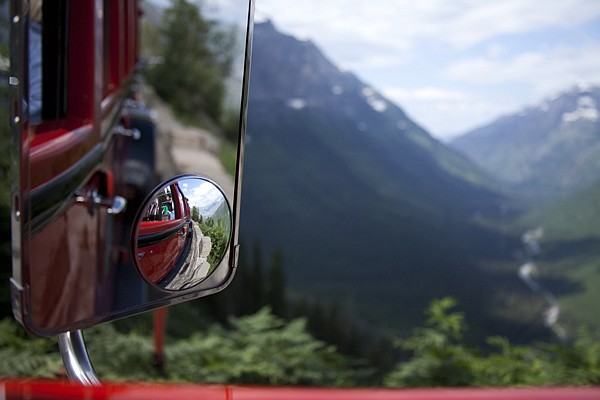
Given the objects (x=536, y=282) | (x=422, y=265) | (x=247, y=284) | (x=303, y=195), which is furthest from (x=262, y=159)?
(x=247, y=284)

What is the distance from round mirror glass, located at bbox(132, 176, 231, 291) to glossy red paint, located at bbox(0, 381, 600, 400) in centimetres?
16

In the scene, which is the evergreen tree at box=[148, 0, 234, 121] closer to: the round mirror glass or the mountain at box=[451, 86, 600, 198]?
the round mirror glass

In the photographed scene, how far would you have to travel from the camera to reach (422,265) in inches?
3346

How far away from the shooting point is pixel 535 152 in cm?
11319

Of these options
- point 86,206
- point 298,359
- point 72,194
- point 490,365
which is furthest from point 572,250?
point 72,194

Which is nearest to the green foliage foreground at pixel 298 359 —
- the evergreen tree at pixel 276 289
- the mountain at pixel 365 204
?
the evergreen tree at pixel 276 289

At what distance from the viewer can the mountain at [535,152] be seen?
9025 cm

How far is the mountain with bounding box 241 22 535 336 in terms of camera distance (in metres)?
74.1

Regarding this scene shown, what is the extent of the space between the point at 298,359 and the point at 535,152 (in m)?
120

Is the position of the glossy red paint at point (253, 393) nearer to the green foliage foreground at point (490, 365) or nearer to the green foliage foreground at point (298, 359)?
the green foliage foreground at point (298, 359)

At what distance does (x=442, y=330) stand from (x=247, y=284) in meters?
14.9

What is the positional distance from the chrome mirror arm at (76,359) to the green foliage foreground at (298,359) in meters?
2.42

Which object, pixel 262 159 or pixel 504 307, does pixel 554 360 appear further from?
pixel 262 159

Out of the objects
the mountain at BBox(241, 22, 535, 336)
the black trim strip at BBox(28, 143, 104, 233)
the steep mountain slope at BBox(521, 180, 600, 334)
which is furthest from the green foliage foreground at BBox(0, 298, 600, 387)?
the steep mountain slope at BBox(521, 180, 600, 334)
